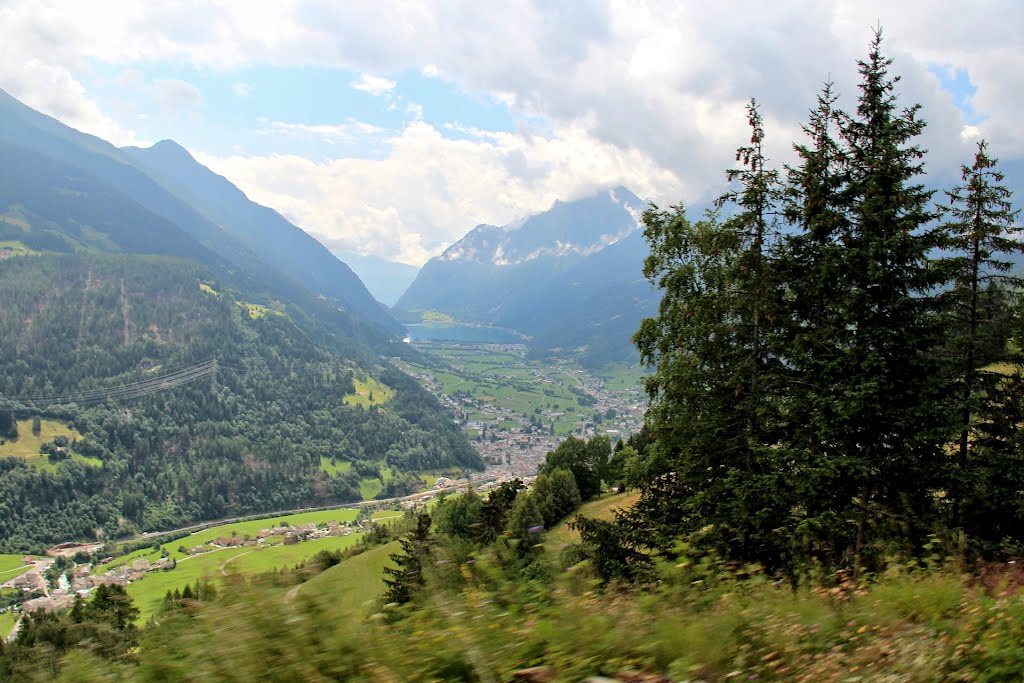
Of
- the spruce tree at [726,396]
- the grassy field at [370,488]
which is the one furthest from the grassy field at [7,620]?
the grassy field at [370,488]

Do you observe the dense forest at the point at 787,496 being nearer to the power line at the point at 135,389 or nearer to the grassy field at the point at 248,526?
the grassy field at the point at 248,526

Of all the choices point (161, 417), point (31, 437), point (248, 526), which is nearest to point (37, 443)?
point (31, 437)

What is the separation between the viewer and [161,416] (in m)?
148

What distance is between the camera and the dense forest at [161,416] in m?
114

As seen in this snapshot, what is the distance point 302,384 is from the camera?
187375mm

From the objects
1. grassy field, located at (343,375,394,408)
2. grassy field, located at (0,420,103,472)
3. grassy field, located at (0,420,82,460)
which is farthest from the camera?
grassy field, located at (343,375,394,408)

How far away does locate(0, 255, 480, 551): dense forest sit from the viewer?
11388cm

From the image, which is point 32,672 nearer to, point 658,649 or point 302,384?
point 658,649

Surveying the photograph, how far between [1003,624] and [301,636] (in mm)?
5193

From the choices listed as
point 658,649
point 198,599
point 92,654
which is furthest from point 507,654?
point 92,654

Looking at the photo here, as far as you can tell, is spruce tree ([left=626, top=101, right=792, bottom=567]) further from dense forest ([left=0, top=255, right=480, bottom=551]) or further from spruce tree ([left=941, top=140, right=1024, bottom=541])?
dense forest ([left=0, top=255, right=480, bottom=551])

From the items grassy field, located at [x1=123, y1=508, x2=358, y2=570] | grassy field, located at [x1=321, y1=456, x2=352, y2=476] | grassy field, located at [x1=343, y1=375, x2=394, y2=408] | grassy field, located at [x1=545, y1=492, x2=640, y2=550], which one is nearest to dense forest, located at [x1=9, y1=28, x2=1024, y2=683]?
grassy field, located at [x1=545, y1=492, x2=640, y2=550]

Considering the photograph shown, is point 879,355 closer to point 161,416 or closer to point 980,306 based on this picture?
point 980,306

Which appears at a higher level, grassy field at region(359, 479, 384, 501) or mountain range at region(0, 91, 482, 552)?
mountain range at region(0, 91, 482, 552)
